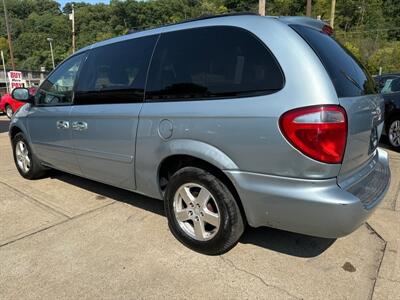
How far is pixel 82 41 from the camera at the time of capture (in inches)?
1880

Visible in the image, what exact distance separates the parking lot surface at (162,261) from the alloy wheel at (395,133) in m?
3.45

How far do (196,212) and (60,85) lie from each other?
2.43m

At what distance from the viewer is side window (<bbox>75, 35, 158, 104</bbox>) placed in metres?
3.32

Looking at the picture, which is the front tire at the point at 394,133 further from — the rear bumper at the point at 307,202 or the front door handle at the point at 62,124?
the front door handle at the point at 62,124

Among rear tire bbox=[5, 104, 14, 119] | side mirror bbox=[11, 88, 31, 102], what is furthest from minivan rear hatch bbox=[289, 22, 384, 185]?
rear tire bbox=[5, 104, 14, 119]

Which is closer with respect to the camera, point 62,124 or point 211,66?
point 211,66

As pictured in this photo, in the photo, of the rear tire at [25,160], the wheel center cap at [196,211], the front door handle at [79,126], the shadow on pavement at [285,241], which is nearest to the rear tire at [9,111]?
the rear tire at [25,160]

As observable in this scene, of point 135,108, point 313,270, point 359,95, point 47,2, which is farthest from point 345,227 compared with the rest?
point 47,2

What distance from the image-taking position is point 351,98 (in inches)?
98.2

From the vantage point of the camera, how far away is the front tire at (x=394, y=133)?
6984 mm

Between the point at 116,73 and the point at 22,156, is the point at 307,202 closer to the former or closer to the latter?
the point at 116,73

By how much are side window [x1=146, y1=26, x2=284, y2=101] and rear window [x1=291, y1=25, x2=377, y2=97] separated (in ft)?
1.11

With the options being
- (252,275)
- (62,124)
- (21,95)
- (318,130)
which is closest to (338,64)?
(318,130)

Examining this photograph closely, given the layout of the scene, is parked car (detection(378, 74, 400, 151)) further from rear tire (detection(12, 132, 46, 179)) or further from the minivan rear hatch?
rear tire (detection(12, 132, 46, 179))
